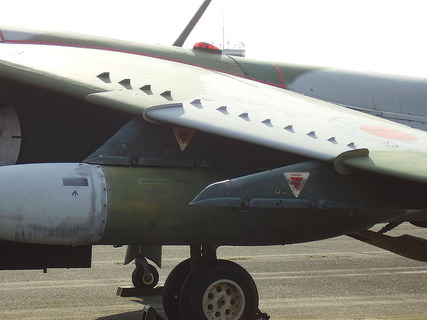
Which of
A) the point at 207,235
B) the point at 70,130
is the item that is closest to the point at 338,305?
the point at 207,235

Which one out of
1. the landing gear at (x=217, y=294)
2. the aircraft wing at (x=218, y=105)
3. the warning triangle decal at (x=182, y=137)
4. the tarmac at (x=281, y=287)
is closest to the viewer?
the aircraft wing at (x=218, y=105)

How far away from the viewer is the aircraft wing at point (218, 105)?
7.43 meters

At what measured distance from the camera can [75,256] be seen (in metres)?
8.91

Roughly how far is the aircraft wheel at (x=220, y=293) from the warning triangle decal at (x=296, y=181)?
1.24m

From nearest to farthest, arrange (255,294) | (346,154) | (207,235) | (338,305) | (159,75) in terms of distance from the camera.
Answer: (346,154), (207,235), (255,294), (159,75), (338,305)

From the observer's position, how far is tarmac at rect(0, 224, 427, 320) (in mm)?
10211

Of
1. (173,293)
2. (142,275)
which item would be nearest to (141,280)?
(142,275)

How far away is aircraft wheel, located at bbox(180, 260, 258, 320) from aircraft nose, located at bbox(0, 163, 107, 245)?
1299 millimetres

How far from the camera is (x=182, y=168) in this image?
8383mm

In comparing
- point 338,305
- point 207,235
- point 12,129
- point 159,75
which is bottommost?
point 338,305

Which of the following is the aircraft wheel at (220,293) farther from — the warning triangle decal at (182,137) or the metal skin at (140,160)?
the warning triangle decal at (182,137)

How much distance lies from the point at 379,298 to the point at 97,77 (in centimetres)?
547

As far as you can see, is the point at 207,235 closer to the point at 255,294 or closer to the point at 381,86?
the point at 255,294

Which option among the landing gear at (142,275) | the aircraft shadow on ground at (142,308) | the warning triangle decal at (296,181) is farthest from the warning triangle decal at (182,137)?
the landing gear at (142,275)
